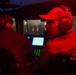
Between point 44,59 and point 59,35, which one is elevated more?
point 59,35

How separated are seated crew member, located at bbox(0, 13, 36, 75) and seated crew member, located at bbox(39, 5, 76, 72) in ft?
1.01

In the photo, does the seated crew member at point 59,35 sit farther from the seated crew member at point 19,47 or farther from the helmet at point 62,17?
the seated crew member at point 19,47

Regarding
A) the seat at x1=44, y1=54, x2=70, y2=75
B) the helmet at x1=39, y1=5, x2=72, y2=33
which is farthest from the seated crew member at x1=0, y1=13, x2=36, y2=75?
the seat at x1=44, y1=54, x2=70, y2=75

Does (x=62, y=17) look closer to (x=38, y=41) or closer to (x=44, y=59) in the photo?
(x=44, y=59)

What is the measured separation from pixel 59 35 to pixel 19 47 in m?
0.43

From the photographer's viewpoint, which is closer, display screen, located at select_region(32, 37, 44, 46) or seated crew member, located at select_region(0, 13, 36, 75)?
seated crew member, located at select_region(0, 13, 36, 75)

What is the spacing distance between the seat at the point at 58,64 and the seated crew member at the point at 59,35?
100 mm

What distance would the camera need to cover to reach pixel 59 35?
2145 mm

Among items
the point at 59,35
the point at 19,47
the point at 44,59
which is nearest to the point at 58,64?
the point at 44,59

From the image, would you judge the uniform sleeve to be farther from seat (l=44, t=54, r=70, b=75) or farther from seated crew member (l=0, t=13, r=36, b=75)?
seated crew member (l=0, t=13, r=36, b=75)

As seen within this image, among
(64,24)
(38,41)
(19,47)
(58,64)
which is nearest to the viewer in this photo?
(58,64)

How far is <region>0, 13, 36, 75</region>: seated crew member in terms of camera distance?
2291 mm

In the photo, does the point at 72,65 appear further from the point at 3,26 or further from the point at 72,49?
the point at 3,26

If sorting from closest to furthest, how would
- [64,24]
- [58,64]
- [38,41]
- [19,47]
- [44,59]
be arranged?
[58,64], [44,59], [64,24], [19,47], [38,41]
